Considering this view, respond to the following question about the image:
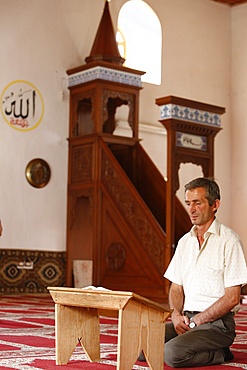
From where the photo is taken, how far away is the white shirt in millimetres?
3828

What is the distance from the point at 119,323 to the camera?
3201mm

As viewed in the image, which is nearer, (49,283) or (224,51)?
(49,283)

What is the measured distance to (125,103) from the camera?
34.6 ft

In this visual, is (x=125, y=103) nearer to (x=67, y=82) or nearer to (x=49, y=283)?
(x=67, y=82)

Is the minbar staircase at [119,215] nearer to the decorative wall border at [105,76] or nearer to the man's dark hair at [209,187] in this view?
the decorative wall border at [105,76]

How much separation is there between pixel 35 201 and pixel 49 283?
1.11 meters

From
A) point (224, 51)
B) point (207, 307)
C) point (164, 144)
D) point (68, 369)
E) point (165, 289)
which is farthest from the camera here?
point (224, 51)

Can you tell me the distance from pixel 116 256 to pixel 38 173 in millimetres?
1573

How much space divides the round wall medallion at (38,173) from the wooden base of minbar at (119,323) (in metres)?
6.50

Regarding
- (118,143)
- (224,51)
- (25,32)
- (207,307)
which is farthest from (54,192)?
(207,307)

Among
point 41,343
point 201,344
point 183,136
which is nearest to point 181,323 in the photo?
point 201,344

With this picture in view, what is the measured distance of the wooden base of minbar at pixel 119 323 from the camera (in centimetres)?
323

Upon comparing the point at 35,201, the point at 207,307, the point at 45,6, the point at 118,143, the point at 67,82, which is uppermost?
the point at 45,6

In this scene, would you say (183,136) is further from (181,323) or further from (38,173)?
(181,323)
